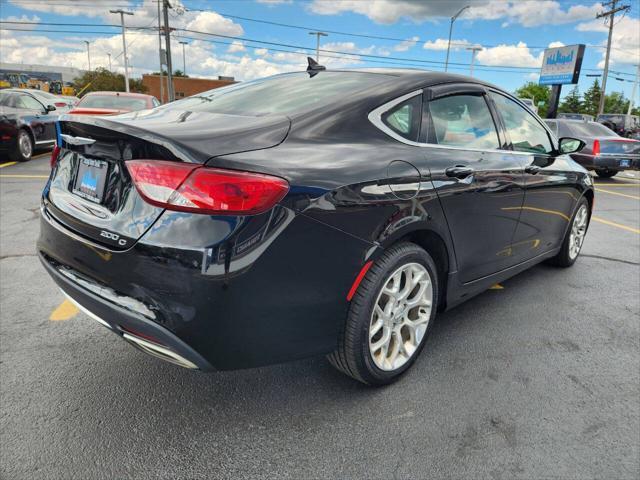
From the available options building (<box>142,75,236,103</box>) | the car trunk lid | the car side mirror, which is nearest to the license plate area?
the car trunk lid

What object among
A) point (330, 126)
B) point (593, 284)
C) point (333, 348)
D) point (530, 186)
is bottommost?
point (593, 284)

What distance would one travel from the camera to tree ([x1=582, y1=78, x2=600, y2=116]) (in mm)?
78500

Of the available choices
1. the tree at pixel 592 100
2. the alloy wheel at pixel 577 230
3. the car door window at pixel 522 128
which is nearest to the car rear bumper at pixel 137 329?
the car door window at pixel 522 128

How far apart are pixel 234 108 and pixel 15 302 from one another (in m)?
2.16

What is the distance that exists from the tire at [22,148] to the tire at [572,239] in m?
10.2

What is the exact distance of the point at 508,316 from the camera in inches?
133

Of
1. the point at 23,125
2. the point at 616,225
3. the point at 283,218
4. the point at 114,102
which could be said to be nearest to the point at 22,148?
the point at 23,125

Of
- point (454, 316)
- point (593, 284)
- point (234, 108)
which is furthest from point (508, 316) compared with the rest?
point (234, 108)

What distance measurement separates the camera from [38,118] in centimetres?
1045

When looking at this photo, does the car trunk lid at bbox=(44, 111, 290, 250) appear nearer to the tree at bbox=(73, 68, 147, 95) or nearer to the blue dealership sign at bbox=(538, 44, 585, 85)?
the blue dealership sign at bbox=(538, 44, 585, 85)

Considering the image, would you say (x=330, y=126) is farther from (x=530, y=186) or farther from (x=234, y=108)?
(x=530, y=186)

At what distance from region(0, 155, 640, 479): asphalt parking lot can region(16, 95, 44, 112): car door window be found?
28.9 feet

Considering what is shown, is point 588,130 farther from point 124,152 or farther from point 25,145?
point 25,145

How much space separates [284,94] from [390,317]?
4.25ft
